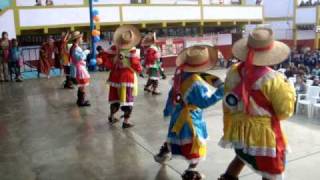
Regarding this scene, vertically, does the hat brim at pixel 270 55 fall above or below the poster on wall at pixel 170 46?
above

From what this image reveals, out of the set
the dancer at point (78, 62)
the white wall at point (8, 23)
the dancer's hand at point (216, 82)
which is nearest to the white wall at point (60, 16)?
the white wall at point (8, 23)

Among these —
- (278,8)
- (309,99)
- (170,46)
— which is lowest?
(309,99)

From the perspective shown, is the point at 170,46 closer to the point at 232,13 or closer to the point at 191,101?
the point at 232,13

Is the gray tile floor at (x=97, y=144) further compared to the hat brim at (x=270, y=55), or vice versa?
the gray tile floor at (x=97, y=144)

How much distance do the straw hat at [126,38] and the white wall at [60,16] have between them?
37.4 feet

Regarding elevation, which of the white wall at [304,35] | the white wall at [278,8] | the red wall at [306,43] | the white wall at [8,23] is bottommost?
the red wall at [306,43]

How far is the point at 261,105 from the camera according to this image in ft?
12.2

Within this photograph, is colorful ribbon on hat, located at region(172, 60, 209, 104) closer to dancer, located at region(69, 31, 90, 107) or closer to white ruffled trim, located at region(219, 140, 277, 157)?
white ruffled trim, located at region(219, 140, 277, 157)

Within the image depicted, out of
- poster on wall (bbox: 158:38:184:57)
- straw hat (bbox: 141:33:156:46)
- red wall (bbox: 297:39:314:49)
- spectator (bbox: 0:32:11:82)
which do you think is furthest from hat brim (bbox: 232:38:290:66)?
red wall (bbox: 297:39:314:49)

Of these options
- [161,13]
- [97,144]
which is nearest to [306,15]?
[161,13]

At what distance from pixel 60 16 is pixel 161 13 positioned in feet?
17.6

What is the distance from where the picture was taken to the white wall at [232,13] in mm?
23016

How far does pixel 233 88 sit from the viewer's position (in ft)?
12.7

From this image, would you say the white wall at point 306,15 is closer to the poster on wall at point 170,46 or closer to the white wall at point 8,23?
the poster on wall at point 170,46
